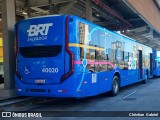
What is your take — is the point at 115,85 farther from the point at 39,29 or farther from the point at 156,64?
the point at 156,64

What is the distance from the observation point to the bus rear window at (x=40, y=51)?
32.4 ft

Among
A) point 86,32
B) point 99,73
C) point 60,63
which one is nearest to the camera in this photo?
point 60,63

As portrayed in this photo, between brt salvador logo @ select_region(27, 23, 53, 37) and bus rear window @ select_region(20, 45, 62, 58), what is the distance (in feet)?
1.68

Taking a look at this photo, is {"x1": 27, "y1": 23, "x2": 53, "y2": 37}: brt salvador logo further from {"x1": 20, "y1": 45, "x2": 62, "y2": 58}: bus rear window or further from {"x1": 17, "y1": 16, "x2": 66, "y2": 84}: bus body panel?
{"x1": 20, "y1": 45, "x2": 62, "y2": 58}: bus rear window

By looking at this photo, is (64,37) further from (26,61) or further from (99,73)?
(99,73)

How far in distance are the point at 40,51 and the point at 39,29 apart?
0.80 meters

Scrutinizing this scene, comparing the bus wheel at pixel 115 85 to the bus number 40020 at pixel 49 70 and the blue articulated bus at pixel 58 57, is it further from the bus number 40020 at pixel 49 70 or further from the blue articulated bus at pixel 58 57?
the bus number 40020 at pixel 49 70

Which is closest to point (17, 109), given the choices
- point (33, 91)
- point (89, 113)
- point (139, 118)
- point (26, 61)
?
point (33, 91)

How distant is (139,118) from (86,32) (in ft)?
12.7

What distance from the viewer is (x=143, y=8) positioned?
21734 millimetres

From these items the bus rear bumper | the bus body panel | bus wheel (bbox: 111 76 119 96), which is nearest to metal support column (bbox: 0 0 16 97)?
the bus body panel

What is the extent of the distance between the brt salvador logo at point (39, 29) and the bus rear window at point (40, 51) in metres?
0.51

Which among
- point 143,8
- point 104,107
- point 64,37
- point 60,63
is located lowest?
point 104,107

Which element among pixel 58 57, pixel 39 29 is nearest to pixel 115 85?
pixel 58 57
